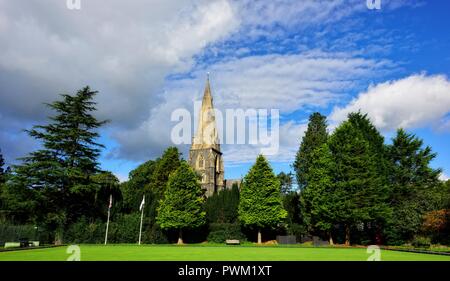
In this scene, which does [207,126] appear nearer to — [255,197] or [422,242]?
[255,197]

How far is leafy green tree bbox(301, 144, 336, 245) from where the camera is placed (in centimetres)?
3944

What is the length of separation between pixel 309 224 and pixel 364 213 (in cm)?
919

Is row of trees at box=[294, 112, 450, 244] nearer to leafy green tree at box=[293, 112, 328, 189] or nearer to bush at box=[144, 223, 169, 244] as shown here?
leafy green tree at box=[293, 112, 328, 189]

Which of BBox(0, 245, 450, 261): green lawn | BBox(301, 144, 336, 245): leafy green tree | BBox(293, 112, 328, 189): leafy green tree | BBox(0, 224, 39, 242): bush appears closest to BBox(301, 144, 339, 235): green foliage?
BBox(301, 144, 336, 245): leafy green tree

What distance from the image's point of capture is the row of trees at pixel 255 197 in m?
37.7

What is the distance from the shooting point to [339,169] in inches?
1592

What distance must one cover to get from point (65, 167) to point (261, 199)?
73.3 feet

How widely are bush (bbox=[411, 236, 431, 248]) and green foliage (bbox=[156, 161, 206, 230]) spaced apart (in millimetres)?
22895

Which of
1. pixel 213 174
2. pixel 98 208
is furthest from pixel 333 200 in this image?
pixel 213 174

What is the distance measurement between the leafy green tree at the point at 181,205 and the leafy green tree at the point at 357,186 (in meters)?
16.2

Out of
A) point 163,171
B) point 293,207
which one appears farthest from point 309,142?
point 163,171

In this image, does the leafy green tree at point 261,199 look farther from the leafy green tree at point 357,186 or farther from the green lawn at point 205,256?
the green lawn at point 205,256

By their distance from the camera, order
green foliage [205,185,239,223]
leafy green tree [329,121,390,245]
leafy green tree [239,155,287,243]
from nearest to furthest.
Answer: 1. leafy green tree [329,121,390,245]
2. leafy green tree [239,155,287,243]
3. green foliage [205,185,239,223]
